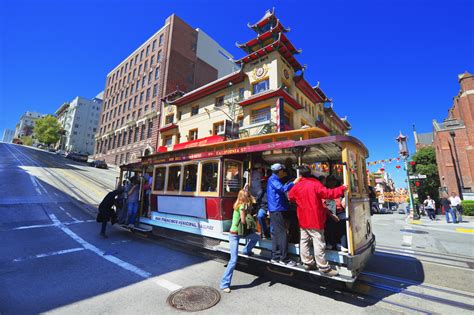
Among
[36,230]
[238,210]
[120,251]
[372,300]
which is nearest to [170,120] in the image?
[36,230]

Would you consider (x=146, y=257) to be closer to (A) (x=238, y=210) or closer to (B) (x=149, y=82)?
(A) (x=238, y=210)

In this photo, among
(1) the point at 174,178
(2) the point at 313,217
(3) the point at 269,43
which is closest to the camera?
(2) the point at 313,217

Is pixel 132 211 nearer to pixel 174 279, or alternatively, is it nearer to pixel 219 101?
pixel 174 279

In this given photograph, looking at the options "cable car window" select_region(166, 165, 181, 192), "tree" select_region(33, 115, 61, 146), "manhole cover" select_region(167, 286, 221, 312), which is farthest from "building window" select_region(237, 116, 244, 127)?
"tree" select_region(33, 115, 61, 146)

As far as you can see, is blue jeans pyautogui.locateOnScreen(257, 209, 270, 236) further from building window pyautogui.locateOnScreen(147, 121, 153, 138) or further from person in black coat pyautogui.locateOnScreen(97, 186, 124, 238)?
building window pyautogui.locateOnScreen(147, 121, 153, 138)

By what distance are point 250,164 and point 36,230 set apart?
8.35m

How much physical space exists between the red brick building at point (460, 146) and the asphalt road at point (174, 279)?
25905mm

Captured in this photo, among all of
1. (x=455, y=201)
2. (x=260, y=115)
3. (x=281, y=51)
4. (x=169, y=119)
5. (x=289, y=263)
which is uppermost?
(x=281, y=51)

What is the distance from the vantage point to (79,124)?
75.4m

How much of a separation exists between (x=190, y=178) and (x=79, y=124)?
286ft

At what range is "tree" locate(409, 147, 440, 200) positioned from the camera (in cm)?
3481

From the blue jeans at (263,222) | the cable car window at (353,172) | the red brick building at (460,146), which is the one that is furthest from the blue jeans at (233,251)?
the red brick building at (460,146)

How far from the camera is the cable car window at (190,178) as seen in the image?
7003 mm

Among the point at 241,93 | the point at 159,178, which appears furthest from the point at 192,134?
the point at 159,178
